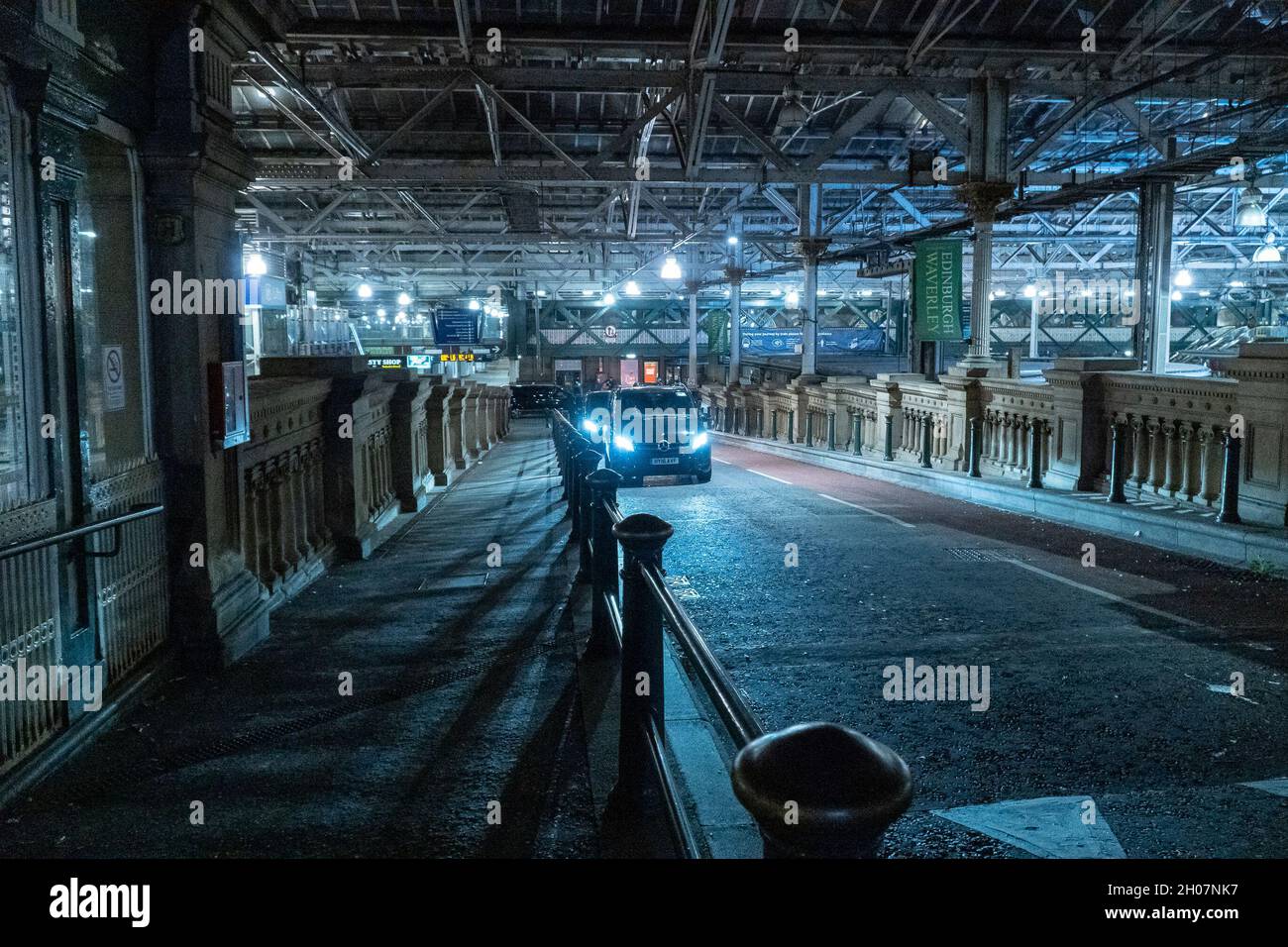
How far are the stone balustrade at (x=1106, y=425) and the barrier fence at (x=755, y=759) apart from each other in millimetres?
8450

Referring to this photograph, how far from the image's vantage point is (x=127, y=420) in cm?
600

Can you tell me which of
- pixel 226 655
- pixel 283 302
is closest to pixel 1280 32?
pixel 226 655

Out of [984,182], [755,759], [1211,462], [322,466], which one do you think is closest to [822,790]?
[755,759]

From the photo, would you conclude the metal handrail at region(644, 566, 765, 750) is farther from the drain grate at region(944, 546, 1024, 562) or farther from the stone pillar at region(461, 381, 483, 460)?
the stone pillar at region(461, 381, 483, 460)

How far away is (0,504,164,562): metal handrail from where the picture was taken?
14.0 feet

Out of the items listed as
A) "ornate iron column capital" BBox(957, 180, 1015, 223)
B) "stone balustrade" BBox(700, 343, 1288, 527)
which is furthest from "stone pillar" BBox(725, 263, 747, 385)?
"ornate iron column capital" BBox(957, 180, 1015, 223)

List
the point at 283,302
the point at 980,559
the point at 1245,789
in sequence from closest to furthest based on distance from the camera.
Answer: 1. the point at 1245,789
2. the point at 980,559
3. the point at 283,302

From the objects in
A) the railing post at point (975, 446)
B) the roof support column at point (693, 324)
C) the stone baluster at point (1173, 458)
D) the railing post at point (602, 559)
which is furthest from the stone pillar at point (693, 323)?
the railing post at point (602, 559)

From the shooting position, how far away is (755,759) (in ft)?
6.79

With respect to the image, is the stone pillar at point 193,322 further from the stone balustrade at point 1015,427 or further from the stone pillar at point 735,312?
the stone pillar at point 735,312

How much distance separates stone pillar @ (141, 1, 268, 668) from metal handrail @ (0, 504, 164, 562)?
393mm

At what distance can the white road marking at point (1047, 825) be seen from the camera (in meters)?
4.01
